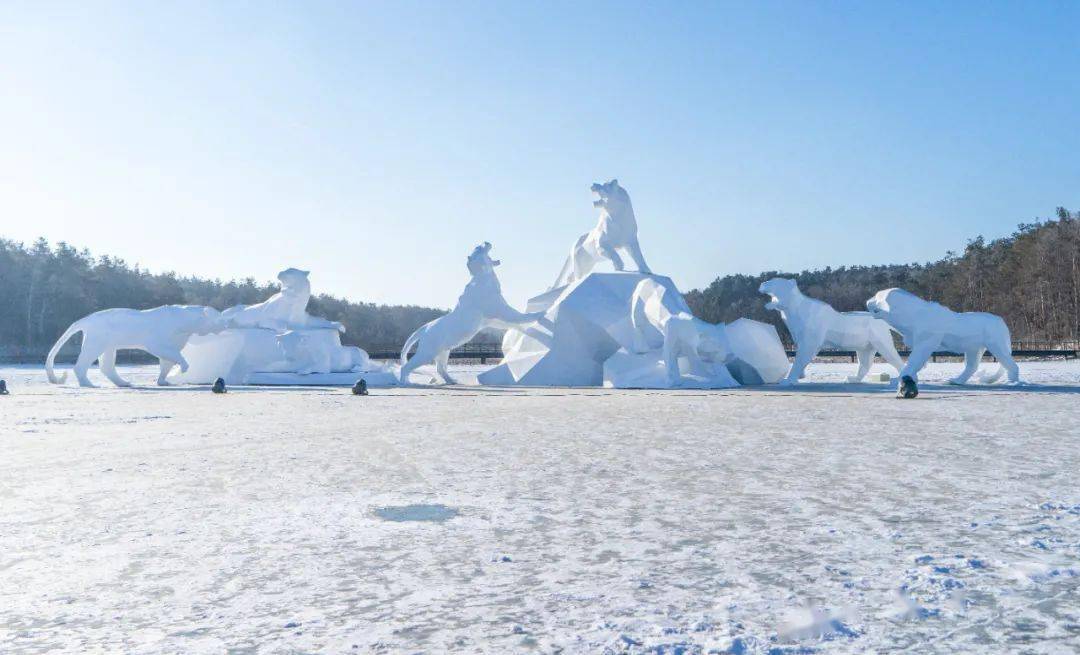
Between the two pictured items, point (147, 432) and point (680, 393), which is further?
point (680, 393)

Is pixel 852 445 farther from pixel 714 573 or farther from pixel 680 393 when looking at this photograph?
pixel 680 393

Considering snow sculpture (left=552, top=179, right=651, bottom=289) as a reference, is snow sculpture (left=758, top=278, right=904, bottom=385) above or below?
below

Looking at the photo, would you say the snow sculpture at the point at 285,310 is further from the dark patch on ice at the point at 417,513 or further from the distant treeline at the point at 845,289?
the distant treeline at the point at 845,289

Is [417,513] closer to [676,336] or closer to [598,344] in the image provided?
[676,336]

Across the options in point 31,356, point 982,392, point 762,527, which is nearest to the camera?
point 762,527

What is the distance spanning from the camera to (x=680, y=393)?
14109 mm

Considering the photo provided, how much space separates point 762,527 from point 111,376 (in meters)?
18.9

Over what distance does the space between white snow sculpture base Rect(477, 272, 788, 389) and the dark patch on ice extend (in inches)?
539

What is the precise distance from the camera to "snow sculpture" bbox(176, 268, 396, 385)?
21188mm

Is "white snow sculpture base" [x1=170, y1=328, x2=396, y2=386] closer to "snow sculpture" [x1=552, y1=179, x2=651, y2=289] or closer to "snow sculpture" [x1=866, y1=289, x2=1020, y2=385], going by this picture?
"snow sculpture" [x1=552, y1=179, x2=651, y2=289]

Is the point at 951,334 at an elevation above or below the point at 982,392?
above

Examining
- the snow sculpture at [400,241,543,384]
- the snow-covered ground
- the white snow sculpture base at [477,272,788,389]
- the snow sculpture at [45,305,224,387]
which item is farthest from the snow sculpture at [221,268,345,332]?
the snow-covered ground

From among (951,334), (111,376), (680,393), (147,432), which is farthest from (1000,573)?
(111,376)

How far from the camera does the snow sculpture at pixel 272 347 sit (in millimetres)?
21188
